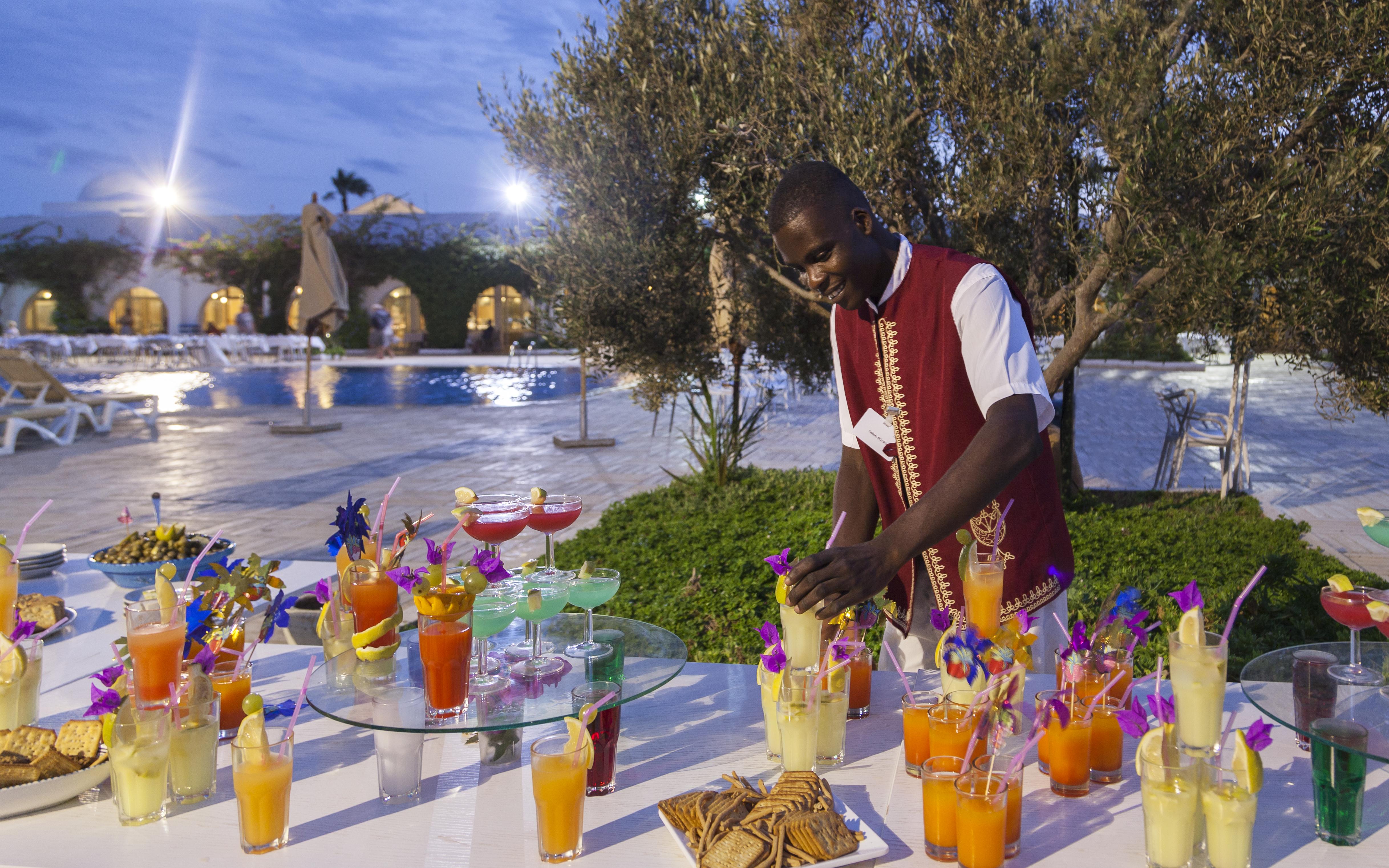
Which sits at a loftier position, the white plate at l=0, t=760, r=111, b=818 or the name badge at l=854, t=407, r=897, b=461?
the name badge at l=854, t=407, r=897, b=461

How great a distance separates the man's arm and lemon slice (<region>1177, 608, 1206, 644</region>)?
42 centimetres

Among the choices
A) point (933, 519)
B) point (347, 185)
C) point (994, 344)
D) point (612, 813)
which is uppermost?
point (347, 185)

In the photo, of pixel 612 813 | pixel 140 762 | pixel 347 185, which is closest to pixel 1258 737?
pixel 612 813

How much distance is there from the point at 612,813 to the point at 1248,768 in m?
0.90

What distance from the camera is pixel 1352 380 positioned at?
5375 millimetres

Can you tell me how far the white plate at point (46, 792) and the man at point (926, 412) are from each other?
1.34 metres

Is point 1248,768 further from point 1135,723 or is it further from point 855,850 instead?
point 855,850

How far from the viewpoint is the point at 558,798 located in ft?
4.43

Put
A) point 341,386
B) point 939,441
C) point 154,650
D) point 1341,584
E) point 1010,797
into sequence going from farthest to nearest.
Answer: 1. point 341,386
2. point 939,441
3. point 1341,584
4. point 154,650
5. point 1010,797

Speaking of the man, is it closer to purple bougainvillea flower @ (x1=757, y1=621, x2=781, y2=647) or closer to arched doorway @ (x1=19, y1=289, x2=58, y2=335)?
purple bougainvillea flower @ (x1=757, y1=621, x2=781, y2=647)

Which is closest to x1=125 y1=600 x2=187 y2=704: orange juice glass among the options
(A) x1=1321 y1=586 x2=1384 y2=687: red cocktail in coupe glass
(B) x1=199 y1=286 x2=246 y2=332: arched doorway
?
(A) x1=1321 y1=586 x2=1384 y2=687: red cocktail in coupe glass

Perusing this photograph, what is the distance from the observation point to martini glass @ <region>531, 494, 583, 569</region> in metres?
A: 2.23

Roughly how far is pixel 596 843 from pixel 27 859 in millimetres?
807

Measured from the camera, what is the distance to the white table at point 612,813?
4.48ft
